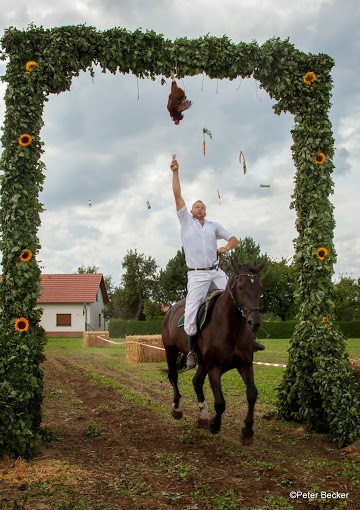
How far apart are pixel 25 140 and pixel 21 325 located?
273 centimetres

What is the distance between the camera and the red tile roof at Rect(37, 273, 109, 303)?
5331cm

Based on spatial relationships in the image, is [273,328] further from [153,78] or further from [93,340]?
[153,78]

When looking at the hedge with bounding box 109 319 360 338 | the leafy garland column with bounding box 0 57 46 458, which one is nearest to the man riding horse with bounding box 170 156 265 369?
the leafy garland column with bounding box 0 57 46 458

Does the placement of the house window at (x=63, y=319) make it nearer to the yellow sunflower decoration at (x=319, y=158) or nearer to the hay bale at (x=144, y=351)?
the hay bale at (x=144, y=351)

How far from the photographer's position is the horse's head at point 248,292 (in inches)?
246

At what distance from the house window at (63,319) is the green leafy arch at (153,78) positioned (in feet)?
154

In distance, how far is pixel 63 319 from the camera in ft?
176

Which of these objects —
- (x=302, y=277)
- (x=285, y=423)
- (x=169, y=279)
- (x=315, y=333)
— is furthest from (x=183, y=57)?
(x=169, y=279)

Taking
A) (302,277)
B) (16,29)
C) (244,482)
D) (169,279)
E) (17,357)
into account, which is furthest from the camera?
(169,279)

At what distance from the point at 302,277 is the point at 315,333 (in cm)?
94

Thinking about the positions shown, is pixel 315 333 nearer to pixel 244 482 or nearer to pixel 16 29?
pixel 244 482

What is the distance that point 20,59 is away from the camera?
25.9 ft

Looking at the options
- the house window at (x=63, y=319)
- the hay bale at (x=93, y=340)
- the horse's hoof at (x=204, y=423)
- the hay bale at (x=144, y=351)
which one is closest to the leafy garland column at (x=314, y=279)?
the horse's hoof at (x=204, y=423)

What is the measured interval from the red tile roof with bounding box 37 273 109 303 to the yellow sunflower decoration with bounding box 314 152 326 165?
46353mm
